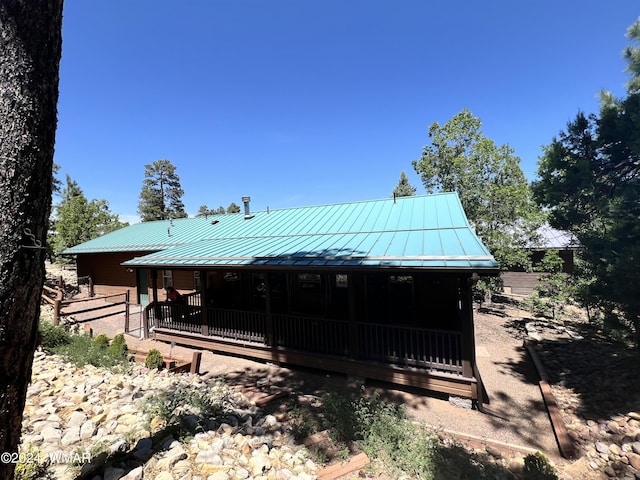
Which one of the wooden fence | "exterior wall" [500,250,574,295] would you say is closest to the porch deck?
the wooden fence

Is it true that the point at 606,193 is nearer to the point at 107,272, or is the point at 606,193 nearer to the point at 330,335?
the point at 330,335

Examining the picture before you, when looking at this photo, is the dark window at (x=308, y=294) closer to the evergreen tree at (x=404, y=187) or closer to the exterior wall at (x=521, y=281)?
the exterior wall at (x=521, y=281)

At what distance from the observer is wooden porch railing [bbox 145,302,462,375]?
6684mm

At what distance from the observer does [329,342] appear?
781 cm

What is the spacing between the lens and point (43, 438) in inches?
148

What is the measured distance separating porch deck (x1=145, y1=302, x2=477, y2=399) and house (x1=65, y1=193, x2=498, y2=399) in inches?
1.1

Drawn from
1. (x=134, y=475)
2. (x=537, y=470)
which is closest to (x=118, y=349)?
(x=134, y=475)

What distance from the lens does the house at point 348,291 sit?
6.45 metres

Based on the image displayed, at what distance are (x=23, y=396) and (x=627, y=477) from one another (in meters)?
7.22

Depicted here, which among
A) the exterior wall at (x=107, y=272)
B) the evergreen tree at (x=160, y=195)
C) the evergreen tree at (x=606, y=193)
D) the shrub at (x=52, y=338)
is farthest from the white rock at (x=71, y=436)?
the evergreen tree at (x=160, y=195)

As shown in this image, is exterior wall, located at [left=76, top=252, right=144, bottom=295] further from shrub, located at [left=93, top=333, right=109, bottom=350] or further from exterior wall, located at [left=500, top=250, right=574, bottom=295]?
exterior wall, located at [left=500, top=250, right=574, bottom=295]

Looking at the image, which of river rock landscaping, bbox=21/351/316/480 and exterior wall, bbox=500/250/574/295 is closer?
river rock landscaping, bbox=21/351/316/480

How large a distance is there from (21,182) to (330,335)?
6.67m

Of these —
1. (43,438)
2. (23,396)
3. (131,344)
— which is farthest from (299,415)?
(131,344)
